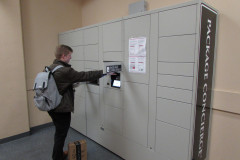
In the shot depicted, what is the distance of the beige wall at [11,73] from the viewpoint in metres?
2.70

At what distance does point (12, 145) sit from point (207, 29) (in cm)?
331

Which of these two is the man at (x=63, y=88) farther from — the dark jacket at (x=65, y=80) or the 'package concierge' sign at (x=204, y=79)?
the 'package concierge' sign at (x=204, y=79)

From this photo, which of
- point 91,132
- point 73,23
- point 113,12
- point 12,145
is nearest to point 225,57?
point 113,12

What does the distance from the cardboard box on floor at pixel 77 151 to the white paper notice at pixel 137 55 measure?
1.23 metres

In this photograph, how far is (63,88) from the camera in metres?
1.97

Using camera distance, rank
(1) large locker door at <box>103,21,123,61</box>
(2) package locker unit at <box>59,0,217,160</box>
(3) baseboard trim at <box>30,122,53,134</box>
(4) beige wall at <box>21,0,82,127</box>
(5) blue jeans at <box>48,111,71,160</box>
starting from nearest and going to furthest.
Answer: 1. (2) package locker unit at <box>59,0,217,160</box>
2. (5) blue jeans at <box>48,111,71,160</box>
3. (1) large locker door at <box>103,21,123,61</box>
4. (4) beige wall at <box>21,0,82,127</box>
5. (3) baseboard trim at <box>30,122,53,134</box>

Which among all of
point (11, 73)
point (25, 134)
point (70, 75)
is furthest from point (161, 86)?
point (25, 134)

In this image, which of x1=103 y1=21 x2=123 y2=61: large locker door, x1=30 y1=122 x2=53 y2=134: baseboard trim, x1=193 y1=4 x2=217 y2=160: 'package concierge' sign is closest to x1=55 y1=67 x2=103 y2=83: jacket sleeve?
x1=103 y1=21 x2=123 y2=61: large locker door

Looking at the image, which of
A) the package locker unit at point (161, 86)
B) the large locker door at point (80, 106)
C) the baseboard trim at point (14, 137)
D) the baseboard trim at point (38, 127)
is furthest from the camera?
the baseboard trim at point (38, 127)

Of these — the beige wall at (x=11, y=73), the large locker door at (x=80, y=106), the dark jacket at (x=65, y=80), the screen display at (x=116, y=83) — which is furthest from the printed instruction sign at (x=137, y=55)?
the beige wall at (x=11, y=73)

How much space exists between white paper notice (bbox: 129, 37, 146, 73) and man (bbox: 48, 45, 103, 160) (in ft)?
1.51

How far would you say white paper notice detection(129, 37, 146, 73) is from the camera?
194 cm

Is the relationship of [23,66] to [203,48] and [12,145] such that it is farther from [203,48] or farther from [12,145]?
[203,48]

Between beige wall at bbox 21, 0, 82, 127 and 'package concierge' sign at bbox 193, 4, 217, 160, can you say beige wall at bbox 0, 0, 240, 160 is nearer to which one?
beige wall at bbox 21, 0, 82, 127
